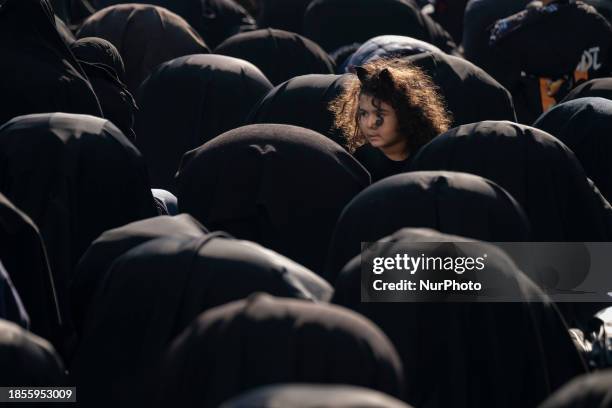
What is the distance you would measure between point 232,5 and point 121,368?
7469mm

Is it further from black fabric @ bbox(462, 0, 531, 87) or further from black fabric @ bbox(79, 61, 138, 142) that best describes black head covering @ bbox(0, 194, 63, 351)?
black fabric @ bbox(462, 0, 531, 87)

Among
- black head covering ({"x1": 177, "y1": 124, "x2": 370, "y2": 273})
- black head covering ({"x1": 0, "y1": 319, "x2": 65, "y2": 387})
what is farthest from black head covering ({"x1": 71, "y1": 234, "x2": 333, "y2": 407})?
black head covering ({"x1": 177, "y1": 124, "x2": 370, "y2": 273})

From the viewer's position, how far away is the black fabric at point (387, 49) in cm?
839

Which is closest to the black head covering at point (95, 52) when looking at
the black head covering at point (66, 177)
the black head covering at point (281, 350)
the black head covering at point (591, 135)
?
the black head covering at point (66, 177)

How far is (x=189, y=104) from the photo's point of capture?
336 inches

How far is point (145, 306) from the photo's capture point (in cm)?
454

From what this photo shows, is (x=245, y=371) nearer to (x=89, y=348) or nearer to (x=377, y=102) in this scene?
(x=89, y=348)

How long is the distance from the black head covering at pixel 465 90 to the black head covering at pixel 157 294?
3.34 meters

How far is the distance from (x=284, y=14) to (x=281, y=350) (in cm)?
819

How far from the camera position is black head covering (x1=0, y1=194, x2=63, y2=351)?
493 centimetres

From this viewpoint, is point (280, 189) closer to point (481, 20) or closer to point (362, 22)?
point (362, 22)

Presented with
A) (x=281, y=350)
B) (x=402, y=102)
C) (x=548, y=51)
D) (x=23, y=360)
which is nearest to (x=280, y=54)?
(x=548, y=51)

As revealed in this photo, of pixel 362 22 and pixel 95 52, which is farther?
pixel 362 22

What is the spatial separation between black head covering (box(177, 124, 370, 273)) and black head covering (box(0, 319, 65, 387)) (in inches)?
87.6
